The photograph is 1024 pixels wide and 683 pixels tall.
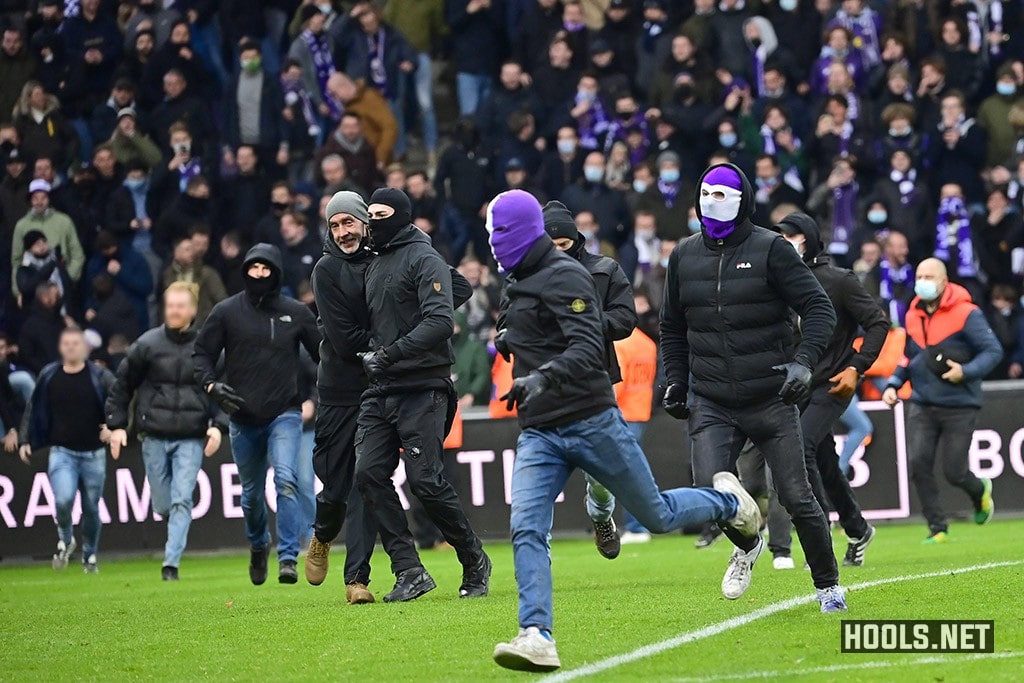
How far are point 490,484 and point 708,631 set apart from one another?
10005mm

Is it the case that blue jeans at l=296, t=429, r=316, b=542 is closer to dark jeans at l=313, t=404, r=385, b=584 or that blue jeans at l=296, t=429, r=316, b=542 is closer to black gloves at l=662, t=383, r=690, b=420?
dark jeans at l=313, t=404, r=385, b=584

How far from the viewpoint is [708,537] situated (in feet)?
57.4

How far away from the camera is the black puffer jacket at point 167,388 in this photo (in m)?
15.8

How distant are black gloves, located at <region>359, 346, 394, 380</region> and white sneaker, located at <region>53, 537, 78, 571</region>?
310 inches

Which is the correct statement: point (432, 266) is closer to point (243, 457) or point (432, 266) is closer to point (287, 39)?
point (243, 457)

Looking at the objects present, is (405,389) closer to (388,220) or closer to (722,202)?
(388,220)

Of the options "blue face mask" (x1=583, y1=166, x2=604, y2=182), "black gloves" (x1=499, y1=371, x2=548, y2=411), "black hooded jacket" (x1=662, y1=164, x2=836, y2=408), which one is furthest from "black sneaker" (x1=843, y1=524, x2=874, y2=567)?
"blue face mask" (x1=583, y1=166, x2=604, y2=182)

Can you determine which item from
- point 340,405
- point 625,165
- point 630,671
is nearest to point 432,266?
point 340,405

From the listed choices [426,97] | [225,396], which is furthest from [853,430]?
[426,97]

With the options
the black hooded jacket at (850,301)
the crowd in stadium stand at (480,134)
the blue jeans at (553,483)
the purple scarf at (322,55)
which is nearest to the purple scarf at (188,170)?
the crowd in stadium stand at (480,134)

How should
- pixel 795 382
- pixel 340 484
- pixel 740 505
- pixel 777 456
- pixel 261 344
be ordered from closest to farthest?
pixel 795 382 < pixel 740 505 < pixel 777 456 < pixel 340 484 < pixel 261 344

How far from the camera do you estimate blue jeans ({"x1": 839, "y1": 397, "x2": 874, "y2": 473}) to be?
18.0 meters

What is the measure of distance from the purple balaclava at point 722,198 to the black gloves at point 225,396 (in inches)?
189

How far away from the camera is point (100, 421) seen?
17750 millimetres
